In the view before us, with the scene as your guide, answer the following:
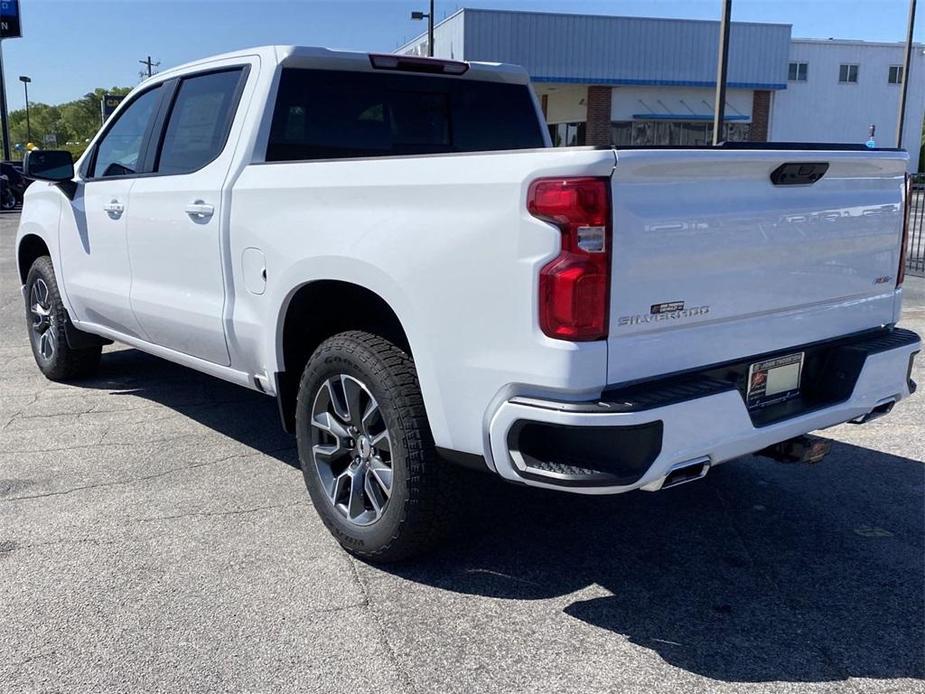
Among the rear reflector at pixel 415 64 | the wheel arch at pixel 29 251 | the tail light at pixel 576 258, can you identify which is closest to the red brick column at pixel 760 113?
the wheel arch at pixel 29 251

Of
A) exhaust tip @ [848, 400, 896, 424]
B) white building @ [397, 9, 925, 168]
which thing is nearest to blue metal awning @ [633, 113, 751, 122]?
white building @ [397, 9, 925, 168]

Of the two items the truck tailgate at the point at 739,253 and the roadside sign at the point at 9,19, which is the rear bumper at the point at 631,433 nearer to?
the truck tailgate at the point at 739,253

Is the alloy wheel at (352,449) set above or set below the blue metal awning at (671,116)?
below

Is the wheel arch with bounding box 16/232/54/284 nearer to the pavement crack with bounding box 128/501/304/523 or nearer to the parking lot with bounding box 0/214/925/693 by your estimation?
the parking lot with bounding box 0/214/925/693

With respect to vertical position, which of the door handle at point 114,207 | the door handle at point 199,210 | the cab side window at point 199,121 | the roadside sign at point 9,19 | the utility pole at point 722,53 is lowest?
the door handle at point 114,207

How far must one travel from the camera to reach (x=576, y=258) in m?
2.72

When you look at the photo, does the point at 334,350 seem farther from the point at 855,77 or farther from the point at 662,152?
the point at 855,77

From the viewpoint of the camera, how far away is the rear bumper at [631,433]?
276 centimetres

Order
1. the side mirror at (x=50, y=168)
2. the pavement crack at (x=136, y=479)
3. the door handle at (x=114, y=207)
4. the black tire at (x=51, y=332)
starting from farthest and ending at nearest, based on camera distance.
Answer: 1. the black tire at (x=51, y=332)
2. the side mirror at (x=50, y=168)
3. the door handle at (x=114, y=207)
4. the pavement crack at (x=136, y=479)

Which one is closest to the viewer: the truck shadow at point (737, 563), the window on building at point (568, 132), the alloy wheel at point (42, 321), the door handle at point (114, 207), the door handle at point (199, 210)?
the truck shadow at point (737, 563)

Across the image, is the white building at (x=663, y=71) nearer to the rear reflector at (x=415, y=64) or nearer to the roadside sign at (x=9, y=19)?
the roadside sign at (x=9, y=19)

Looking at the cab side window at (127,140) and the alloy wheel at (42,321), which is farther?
the alloy wheel at (42,321)

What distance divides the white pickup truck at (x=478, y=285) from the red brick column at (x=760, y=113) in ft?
137

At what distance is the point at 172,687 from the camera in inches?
110
